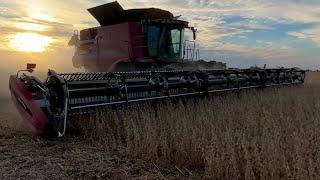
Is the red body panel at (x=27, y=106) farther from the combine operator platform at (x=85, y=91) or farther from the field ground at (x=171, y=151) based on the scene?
the field ground at (x=171, y=151)

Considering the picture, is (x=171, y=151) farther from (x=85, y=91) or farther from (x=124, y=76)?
(x=124, y=76)

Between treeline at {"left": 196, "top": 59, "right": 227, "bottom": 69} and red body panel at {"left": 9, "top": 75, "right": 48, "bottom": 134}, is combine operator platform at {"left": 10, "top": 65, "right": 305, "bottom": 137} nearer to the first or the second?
red body panel at {"left": 9, "top": 75, "right": 48, "bottom": 134}

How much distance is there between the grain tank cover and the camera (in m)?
11.4

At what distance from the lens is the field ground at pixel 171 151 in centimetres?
397

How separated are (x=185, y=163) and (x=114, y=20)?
25.9 ft

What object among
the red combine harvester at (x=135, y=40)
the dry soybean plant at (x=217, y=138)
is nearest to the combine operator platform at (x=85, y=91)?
the dry soybean plant at (x=217, y=138)

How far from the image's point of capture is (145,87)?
23.2 ft

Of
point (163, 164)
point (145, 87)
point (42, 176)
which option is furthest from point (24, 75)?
point (163, 164)

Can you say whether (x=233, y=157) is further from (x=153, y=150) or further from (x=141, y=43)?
(x=141, y=43)

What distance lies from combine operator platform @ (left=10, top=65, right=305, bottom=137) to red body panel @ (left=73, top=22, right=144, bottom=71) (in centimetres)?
255

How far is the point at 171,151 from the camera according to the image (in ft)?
15.5

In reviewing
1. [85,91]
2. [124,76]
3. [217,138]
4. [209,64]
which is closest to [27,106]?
[85,91]

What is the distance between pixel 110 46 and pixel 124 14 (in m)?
0.92

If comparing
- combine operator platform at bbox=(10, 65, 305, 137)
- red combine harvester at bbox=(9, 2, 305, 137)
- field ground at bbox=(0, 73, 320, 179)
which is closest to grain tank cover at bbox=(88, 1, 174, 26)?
red combine harvester at bbox=(9, 2, 305, 137)
